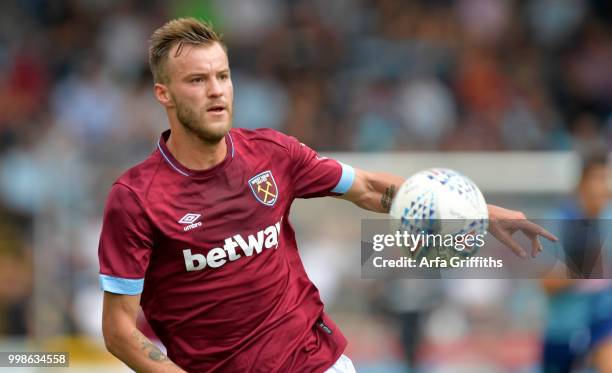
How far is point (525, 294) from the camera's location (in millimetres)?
9562

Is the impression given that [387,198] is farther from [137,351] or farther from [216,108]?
[137,351]

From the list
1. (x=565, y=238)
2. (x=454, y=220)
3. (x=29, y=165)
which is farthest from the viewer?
(x=29, y=165)

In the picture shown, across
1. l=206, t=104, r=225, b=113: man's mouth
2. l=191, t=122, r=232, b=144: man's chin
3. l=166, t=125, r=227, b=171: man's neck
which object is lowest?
l=166, t=125, r=227, b=171: man's neck

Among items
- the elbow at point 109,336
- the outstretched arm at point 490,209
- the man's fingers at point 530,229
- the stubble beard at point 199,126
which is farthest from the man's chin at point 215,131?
the man's fingers at point 530,229

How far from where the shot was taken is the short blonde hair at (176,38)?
4914mm

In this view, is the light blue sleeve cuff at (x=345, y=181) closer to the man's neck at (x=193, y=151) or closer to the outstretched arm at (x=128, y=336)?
the man's neck at (x=193, y=151)

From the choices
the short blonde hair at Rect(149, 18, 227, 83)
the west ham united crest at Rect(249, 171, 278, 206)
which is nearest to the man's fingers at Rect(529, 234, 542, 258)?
the west ham united crest at Rect(249, 171, 278, 206)

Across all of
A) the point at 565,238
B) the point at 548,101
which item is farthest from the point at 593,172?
the point at 548,101

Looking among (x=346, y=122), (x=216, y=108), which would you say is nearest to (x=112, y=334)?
(x=216, y=108)

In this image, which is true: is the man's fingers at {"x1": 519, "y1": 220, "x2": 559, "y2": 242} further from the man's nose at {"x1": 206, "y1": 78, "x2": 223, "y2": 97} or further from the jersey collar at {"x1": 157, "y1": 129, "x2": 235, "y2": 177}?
the man's nose at {"x1": 206, "y1": 78, "x2": 223, "y2": 97}

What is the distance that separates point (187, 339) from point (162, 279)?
31 cm

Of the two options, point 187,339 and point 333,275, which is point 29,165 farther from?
point 187,339

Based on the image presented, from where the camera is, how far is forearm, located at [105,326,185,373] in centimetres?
468

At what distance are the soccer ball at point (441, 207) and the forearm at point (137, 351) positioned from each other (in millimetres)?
1251
